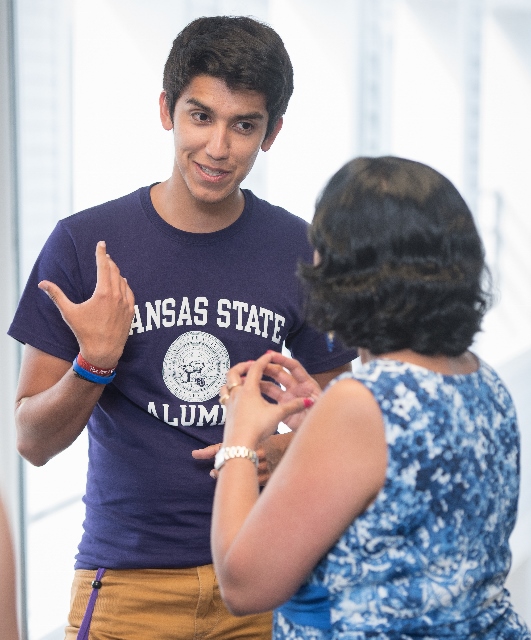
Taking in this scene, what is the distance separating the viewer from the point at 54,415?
61.1 inches

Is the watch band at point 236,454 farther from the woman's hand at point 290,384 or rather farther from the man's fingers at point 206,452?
the man's fingers at point 206,452

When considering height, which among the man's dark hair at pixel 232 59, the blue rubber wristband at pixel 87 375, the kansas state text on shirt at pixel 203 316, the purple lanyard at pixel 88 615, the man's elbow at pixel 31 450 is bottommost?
the purple lanyard at pixel 88 615

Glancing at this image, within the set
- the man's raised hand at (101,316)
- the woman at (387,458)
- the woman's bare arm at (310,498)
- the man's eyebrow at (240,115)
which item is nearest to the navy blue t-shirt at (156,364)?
the man's raised hand at (101,316)

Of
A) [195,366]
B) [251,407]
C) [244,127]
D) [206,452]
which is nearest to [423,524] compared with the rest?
[251,407]

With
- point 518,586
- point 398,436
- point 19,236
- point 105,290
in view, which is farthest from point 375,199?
point 518,586

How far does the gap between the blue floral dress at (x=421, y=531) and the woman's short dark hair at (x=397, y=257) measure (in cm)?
5

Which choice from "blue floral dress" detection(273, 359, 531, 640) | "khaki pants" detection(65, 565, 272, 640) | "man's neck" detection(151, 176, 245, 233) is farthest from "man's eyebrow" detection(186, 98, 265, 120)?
"khaki pants" detection(65, 565, 272, 640)

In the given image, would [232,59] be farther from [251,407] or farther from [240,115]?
[251,407]

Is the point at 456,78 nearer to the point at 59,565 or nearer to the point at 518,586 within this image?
the point at 518,586

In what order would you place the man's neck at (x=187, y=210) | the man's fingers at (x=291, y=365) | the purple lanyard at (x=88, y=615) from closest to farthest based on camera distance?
the man's fingers at (x=291, y=365) < the purple lanyard at (x=88, y=615) < the man's neck at (x=187, y=210)

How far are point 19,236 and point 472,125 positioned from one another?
2.48m

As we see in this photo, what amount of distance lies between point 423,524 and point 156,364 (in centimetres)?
64

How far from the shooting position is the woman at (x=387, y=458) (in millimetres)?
1077

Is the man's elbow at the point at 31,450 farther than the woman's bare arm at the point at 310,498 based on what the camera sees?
Yes
